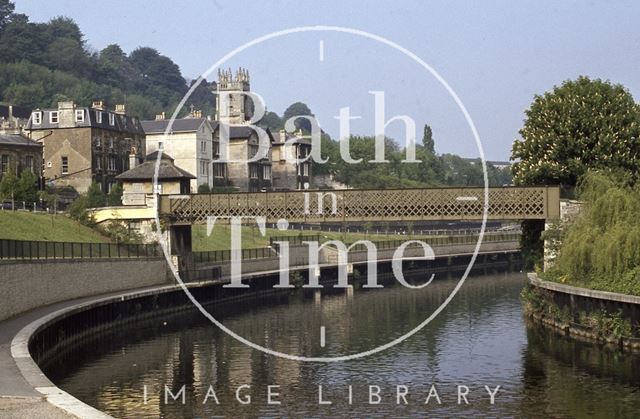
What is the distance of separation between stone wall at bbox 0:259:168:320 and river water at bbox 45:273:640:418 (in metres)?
4.09

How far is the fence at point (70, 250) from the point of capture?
181ft

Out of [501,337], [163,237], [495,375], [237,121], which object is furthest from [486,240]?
[495,375]

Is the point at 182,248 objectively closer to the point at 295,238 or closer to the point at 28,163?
the point at 295,238

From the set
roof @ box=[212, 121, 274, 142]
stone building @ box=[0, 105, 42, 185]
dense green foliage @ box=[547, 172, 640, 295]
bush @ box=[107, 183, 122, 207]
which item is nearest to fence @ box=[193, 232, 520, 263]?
bush @ box=[107, 183, 122, 207]

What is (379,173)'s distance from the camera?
601 ft

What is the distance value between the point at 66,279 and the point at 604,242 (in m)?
31.4

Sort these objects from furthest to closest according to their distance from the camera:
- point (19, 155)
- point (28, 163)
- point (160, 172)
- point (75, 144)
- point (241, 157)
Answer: point (241, 157), point (75, 144), point (28, 163), point (19, 155), point (160, 172)

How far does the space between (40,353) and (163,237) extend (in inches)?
1178

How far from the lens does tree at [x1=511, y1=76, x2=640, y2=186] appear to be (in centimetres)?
6956

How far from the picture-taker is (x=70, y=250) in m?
65.8

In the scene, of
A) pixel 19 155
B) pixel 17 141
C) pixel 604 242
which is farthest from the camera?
pixel 17 141

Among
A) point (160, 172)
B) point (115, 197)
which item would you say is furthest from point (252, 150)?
point (160, 172)

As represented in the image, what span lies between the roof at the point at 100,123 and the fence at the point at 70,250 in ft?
161

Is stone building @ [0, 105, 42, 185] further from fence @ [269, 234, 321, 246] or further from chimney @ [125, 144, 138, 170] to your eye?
fence @ [269, 234, 321, 246]
